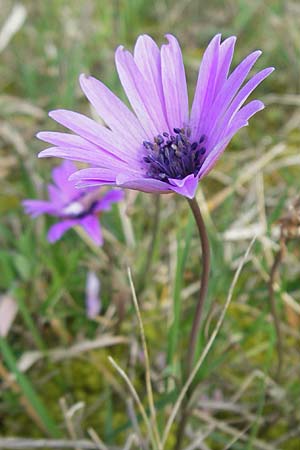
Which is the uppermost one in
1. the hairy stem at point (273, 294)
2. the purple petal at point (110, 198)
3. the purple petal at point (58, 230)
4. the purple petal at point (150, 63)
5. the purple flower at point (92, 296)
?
the purple petal at point (150, 63)

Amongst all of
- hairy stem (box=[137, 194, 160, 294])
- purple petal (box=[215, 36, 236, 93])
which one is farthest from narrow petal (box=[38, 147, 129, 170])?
hairy stem (box=[137, 194, 160, 294])

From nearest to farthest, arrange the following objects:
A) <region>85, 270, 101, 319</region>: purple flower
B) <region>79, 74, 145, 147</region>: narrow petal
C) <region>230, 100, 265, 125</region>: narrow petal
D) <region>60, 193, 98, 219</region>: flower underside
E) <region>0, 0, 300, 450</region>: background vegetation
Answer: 1. <region>230, 100, 265, 125</region>: narrow petal
2. <region>79, 74, 145, 147</region>: narrow petal
3. <region>0, 0, 300, 450</region>: background vegetation
4. <region>60, 193, 98, 219</region>: flower underside
5. <region>85, 270, 101, 319</region>: purple flower

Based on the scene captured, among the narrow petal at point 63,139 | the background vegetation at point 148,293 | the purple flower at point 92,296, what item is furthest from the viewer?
the purple flower at point 92,296

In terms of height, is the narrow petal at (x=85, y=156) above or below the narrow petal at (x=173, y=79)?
below

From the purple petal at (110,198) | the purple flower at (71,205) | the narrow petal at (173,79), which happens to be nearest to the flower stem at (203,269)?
the narrow petal at (173,79)

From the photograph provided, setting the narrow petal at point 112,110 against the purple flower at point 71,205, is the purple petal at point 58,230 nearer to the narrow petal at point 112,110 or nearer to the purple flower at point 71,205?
the purple flower at point 71,205

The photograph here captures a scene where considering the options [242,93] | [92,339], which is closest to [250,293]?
[92,339]

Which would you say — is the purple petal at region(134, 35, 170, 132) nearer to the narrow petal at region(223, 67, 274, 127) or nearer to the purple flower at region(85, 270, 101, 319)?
the narrow petal at region(223, 67, 274, 127)

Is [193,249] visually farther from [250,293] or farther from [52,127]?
[52,127]
